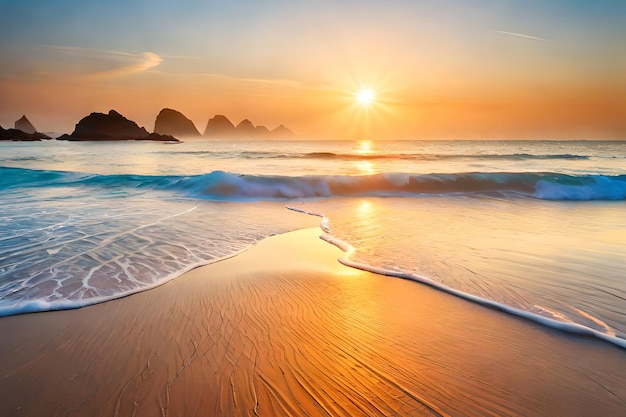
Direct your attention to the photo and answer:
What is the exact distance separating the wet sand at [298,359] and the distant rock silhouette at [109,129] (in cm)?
11568

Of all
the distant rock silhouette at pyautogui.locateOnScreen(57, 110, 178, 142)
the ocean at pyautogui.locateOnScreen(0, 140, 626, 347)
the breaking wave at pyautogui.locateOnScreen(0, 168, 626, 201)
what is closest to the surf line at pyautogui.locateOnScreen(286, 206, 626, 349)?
the ocean at pyautogui.locateOnScreen(0, 140, 626, 347)

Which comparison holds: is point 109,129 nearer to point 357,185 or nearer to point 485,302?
point 357,185

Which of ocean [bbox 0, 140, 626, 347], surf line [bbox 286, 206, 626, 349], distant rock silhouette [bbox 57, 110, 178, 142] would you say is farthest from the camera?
distant rock silhouette [bbox 57, 110, 178, 142]

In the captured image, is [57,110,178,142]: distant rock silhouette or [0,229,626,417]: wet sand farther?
[57,110,178,142]: distant rock silhouette

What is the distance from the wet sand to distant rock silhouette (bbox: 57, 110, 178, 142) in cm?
11568

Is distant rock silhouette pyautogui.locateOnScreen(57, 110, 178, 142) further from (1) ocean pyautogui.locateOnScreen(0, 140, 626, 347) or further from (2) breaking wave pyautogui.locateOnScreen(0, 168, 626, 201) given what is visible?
(1) ocean pyautogui.locateOnScreen(0, 140, 626, 347)

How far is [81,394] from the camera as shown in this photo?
8.60 feet

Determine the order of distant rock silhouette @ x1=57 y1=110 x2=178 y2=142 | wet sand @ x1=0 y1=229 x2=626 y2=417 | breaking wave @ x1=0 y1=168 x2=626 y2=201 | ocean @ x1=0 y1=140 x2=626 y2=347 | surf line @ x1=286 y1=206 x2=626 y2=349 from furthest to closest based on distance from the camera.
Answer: distant rock silhouette @ x1=57 y1=110 x2=178 y2=142, breaking wave @ x1=0 y1=168 x2=626 y2=201, ocean @ x1=0 y1=140 x2=626 y2=347, surf line @ x1=286 y1=206 x2=626 y2=349, wet sand @ x1=0 y1=229 x2=626 y2=417

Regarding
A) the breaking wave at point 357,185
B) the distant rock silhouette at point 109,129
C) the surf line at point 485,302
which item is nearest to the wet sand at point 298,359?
the surf line at point 485,302

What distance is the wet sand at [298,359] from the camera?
2502 mm

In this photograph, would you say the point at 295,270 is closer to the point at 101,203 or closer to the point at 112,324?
the point at 112,324

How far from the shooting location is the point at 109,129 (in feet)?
376

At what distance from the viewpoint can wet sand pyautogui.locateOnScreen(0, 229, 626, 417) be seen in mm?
2502

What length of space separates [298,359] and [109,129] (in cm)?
13154
